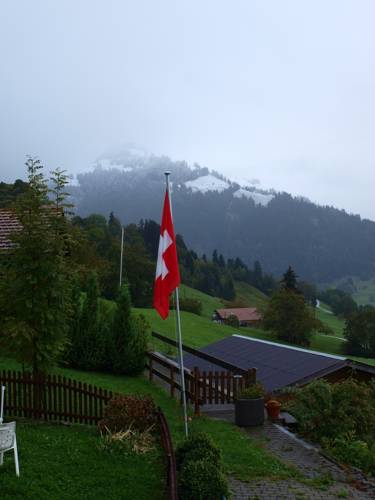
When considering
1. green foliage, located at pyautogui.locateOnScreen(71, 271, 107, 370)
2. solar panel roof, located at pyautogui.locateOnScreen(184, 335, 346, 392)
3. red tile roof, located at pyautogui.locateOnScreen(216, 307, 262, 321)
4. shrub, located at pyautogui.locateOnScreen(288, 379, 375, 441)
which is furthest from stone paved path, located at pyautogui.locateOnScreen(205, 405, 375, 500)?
red tile roof, located at pyautogui.locateOnScreen(216, 307, 262, 321)

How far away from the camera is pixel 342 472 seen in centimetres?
1034

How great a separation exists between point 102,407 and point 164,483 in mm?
3894

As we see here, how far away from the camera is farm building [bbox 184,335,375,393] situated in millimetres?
17828

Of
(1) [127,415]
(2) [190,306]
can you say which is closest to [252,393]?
(1) [127,415]

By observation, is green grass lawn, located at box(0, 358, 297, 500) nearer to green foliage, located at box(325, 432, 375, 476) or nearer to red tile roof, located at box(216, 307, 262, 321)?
green foliage, located at box(325, 432, 375, 476)

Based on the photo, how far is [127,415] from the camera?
1063cm

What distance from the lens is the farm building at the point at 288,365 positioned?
17.8 m

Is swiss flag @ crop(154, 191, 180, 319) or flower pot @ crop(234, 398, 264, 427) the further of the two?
flower pot @ crop(234, 398, 264, 427)

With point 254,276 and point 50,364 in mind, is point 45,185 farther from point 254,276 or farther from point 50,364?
point 254,276

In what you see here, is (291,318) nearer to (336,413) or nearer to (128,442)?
(336,413)

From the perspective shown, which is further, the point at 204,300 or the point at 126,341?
the point at 204,300

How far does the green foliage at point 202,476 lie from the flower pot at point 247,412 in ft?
18.3

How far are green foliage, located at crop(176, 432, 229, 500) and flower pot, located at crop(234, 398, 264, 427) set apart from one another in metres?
5.58

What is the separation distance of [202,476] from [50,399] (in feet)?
18.5
